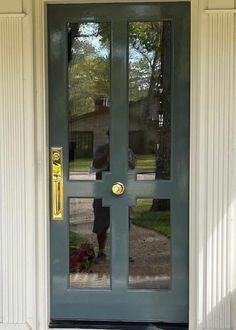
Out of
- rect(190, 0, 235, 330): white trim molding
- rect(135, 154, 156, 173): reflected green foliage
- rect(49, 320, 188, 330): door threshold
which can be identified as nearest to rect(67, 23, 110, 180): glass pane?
rect(135, 154, 156, 173): reflected green foliage

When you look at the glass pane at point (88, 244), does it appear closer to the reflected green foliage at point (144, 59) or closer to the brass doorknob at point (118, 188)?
the brass doorknob at point (118, 188)

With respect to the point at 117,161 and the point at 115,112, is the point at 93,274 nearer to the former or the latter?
the point at 117,161

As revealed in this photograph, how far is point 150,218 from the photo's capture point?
3812 mm

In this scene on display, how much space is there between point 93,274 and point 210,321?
2.74 ft

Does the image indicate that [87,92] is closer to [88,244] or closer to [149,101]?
[149,101]

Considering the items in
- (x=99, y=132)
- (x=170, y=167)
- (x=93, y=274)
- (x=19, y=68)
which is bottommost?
(x=93, y=274)

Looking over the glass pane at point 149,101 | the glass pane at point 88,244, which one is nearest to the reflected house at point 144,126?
the glass pane at point 149,101

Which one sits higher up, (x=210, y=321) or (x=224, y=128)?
(x=224, y=128)

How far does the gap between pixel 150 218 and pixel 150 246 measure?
19 cm

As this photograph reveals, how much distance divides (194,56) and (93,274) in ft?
5.25

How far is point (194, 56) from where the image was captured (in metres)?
3.60

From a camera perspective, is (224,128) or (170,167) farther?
(170,167)

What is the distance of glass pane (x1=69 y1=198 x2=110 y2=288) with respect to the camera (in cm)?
384

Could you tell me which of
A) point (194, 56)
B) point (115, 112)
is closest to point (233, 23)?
point (194, 56)
